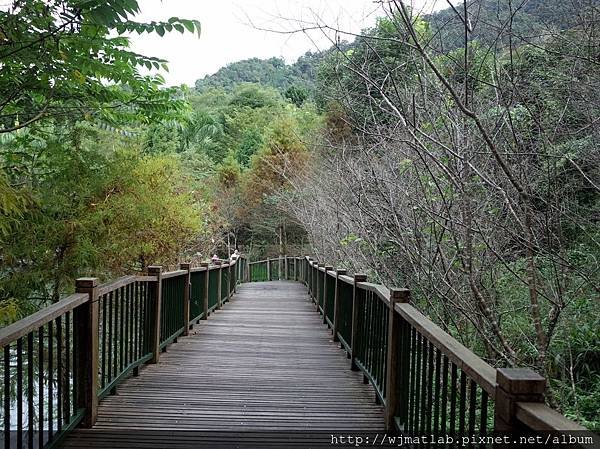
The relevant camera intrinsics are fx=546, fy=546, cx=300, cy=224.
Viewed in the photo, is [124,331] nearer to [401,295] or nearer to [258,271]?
[401,295]

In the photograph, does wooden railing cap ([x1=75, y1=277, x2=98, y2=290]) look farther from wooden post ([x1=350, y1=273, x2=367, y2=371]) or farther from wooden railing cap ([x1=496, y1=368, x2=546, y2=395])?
wooden post ([x1=350, y1=273, x2=367, y2=371])

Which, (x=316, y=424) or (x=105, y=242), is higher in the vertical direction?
(x=105, y=242)

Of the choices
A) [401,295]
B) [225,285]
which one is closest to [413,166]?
[401,295]

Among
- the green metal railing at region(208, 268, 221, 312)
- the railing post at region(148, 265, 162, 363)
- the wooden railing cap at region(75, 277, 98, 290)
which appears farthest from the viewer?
the green metal railing at region(208, 268, 221, 312)

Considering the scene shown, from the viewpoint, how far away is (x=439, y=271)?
16.2 ft

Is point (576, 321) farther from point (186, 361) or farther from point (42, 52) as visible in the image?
point (42, 52)

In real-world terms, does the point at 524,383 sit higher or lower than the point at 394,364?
higher

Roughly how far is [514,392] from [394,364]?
1806mm

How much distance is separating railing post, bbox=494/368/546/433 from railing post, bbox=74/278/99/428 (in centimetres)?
248

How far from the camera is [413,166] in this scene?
5449 mm

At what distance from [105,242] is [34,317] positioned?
5640 millimetres

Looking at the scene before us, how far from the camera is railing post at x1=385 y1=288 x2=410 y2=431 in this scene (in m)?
3.27

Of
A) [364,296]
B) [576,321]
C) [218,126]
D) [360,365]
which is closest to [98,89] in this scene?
[364,296]

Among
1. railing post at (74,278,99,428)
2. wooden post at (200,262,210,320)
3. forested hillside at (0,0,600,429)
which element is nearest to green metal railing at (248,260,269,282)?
forested hillside at (0,0,600,429)
